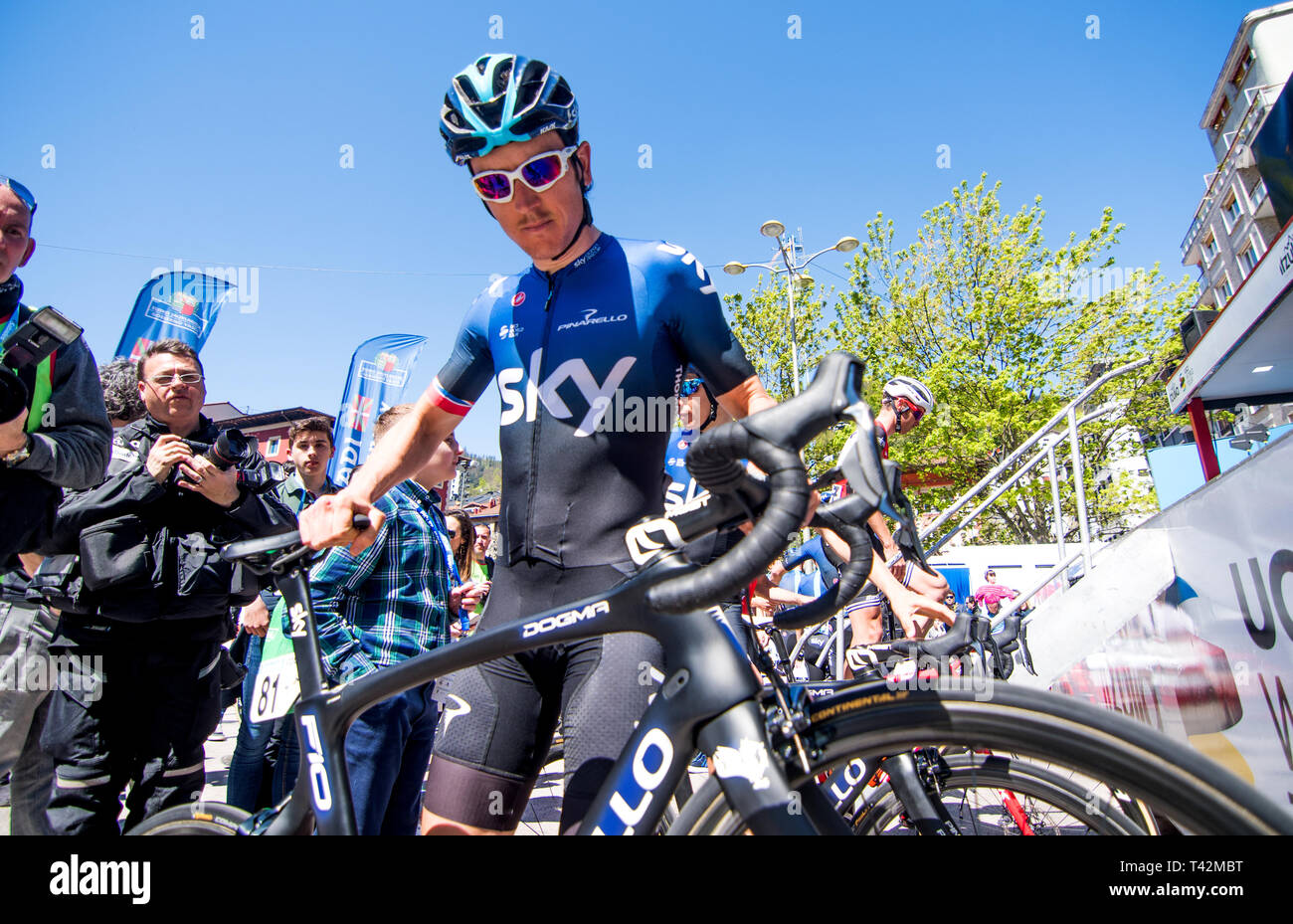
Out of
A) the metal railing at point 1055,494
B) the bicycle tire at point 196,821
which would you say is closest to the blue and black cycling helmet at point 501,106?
the bicycle tire at point 196,821

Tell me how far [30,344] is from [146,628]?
1213 mm

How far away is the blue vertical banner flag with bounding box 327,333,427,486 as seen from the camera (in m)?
10.2

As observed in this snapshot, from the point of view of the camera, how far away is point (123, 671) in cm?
269

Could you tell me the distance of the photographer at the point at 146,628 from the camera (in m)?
2.55

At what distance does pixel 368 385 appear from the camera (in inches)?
427

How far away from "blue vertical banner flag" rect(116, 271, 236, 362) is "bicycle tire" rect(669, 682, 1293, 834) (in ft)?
29.9

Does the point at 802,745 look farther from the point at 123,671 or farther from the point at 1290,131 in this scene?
the point at 1290,131

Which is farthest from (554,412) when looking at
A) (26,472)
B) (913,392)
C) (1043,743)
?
(913,392)

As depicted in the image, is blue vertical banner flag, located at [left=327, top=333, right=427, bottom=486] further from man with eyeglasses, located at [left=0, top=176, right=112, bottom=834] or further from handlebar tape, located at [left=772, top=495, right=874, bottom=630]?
handlebar tape, located at [left=772, top=495, right=874, bottom=630]

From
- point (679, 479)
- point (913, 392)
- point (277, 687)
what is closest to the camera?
point (277, 687)

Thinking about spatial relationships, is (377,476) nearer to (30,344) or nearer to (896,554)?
(30,344)
